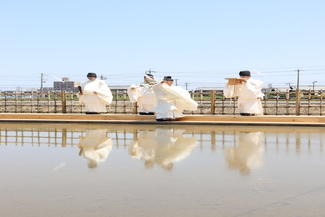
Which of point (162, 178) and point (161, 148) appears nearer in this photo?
point (162, 178)

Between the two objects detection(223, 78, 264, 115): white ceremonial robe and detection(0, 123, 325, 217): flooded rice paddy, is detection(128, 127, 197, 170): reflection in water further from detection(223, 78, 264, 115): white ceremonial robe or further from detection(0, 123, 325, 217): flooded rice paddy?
detection(223, 78, 264, 115): white ceremonial robe

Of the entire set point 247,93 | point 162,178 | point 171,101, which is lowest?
point 162,178

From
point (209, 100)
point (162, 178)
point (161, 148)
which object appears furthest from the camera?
point (209, 100)

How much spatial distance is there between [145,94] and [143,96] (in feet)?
0.29

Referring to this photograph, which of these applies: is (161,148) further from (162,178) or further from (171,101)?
(171,101)

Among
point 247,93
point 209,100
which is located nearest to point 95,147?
point 247,93

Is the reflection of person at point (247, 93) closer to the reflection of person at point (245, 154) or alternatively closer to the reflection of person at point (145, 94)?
the reflection of person at point (145, 94)

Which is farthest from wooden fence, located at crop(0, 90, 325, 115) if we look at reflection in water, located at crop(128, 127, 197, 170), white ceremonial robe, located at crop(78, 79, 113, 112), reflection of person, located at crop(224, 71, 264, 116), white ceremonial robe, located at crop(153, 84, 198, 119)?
reflection in water, located at crop(128, 127, 197, 170)

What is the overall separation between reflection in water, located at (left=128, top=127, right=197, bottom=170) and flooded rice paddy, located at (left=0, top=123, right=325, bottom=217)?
0.04ft

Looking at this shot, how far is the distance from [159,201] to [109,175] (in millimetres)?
1018

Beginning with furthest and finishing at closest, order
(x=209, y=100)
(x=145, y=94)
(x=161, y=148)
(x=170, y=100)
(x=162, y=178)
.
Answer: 1. (x=209, y=100)
2. (x=145, y=94)
3. (x=170, y=100)
4. (x=161, y=148)
5. (x=162, y=178)

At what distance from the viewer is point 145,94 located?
1174cm

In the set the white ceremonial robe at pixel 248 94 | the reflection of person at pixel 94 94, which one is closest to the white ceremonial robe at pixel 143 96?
the reflection of person at pixel 94 94

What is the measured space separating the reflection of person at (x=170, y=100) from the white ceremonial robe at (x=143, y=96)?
1.70 metres
